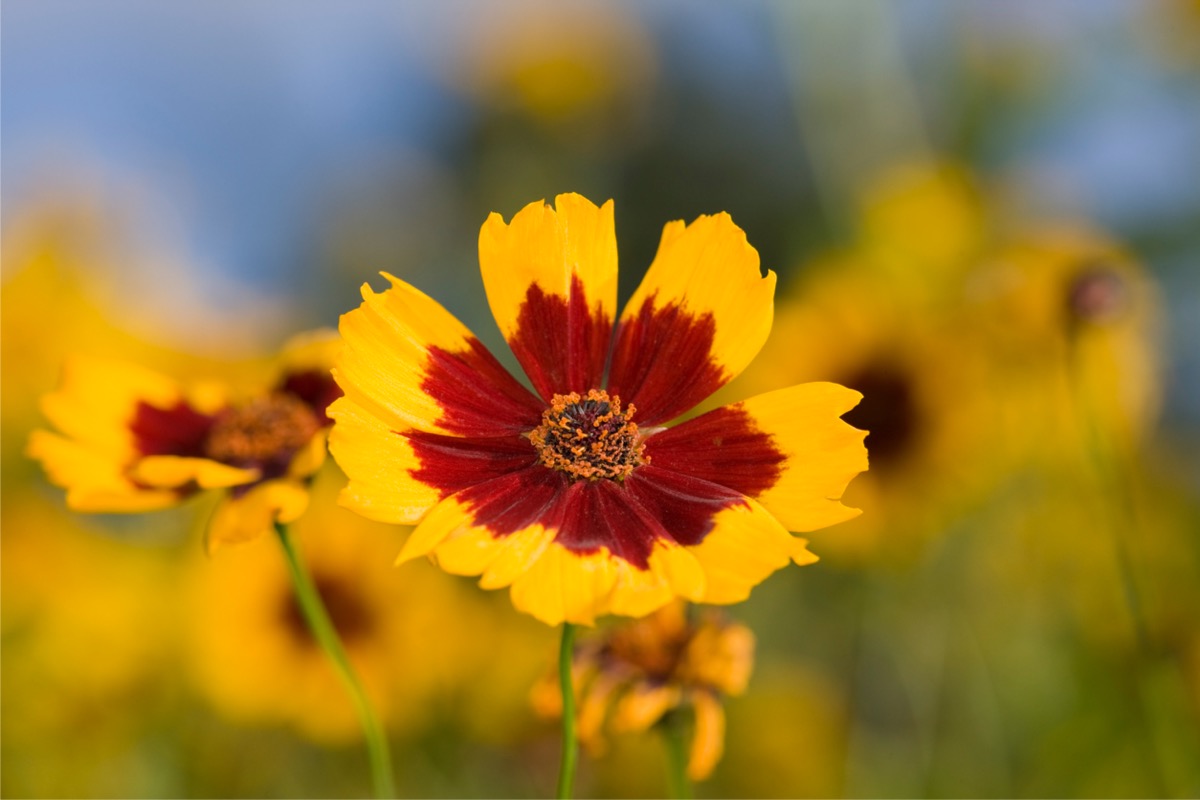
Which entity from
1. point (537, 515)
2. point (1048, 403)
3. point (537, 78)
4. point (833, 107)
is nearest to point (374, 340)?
point (537, 515)

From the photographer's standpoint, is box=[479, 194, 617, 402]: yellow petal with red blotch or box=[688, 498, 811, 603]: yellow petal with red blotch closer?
box=[688, 498, 811, 603]: yellow petal with red blotch

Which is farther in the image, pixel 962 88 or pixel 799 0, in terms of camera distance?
pixel 962 88

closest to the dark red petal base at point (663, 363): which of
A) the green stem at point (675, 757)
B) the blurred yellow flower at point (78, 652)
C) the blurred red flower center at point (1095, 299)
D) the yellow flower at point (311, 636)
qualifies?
the green stem at point (675, 757)

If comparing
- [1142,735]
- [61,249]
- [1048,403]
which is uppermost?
[61,249]

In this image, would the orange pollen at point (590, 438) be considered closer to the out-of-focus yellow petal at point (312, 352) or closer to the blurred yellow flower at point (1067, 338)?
the out-of-focus yellow petal at point (312, 352)

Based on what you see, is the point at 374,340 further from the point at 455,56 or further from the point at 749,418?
the point at 455,56

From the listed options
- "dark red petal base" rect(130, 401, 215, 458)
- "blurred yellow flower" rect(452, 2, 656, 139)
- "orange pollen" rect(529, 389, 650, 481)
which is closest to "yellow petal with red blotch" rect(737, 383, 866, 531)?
"orange pollen" rect(529, 389, 650, 481)

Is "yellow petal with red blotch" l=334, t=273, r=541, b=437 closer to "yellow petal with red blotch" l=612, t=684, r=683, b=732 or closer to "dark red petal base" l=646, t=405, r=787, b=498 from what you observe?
"dark red petal base" l=646, t=405, r=787, b=498

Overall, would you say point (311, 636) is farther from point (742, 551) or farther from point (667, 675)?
point (742, 551)
